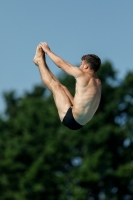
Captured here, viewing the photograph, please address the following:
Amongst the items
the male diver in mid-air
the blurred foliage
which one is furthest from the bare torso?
the blurred foliage

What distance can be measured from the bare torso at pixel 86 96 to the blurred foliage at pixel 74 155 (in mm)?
33745

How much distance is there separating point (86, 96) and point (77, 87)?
0.75 ft

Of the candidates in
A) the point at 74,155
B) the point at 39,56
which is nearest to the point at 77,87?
the point at 39,56

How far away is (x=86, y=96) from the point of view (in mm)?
11648

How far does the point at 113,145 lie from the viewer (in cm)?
4831

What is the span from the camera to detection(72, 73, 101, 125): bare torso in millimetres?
11617

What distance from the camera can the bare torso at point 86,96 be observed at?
38.1 feet

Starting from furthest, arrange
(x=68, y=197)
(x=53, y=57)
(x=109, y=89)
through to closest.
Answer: (x=109, y=89), (x=68, y=197), (x=53, y=57)

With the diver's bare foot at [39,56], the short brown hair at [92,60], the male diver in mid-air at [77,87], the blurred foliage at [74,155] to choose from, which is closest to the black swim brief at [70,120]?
the male diver in mid-air at [77,87]

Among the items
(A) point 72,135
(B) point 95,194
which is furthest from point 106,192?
(A) point 72,135

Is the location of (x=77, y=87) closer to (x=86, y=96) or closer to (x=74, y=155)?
(x=86, y=96)

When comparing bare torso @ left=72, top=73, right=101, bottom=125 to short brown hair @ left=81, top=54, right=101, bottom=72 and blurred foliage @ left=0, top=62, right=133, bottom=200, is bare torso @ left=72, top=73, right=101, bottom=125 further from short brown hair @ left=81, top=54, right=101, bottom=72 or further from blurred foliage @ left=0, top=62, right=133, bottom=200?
blurred foliage @ left=0, top=62, right=133, bottom=200

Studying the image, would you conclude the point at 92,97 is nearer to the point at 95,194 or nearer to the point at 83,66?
the point at 83,66

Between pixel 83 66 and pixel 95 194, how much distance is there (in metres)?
36.2
